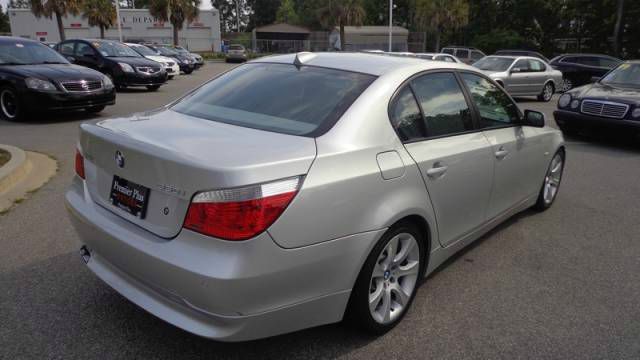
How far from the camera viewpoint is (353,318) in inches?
110

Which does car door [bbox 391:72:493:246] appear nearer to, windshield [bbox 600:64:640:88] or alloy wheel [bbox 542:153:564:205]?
alloy wheel [bbox 542:153:564:205]

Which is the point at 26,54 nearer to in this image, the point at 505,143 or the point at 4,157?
the point at 4,157

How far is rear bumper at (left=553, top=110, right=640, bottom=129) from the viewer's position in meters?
8.37

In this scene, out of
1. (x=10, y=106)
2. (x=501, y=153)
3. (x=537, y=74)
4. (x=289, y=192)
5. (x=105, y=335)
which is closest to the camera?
(x=289, y=192)

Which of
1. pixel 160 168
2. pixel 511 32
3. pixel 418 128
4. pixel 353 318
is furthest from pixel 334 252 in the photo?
pixel 511 32

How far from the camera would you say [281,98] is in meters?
3.16

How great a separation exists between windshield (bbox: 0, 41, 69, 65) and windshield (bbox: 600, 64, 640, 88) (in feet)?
37.0

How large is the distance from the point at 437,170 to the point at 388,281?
2.54 ft

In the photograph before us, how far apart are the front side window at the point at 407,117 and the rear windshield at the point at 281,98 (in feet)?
0.74

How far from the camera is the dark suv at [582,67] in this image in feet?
63.8

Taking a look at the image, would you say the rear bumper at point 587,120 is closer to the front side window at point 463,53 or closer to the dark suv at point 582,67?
the dark suv at point 582,67

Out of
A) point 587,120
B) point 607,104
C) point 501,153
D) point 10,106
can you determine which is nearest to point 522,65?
point 587,120

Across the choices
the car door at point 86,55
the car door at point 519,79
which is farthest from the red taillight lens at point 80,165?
the car door at point 519,79

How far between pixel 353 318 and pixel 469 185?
1.36 m
